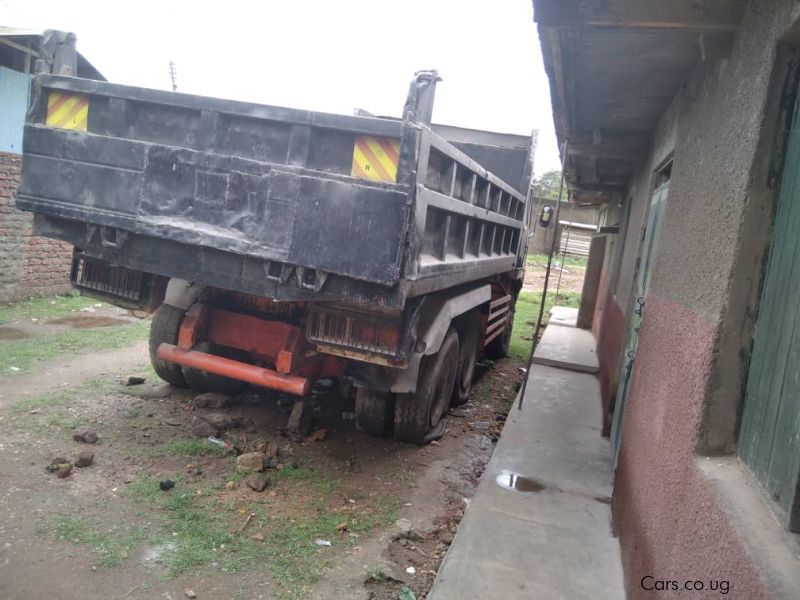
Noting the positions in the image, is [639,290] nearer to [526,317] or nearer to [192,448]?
[192,448]

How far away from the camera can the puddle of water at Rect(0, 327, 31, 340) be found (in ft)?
22.3

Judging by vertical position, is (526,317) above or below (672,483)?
below

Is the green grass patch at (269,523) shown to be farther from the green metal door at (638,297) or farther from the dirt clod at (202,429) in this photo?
the green metal door at (638,297)

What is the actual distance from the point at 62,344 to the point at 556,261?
23.2 m

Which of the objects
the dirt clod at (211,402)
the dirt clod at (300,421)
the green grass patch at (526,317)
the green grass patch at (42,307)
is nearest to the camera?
the dirt clod at (300,421)

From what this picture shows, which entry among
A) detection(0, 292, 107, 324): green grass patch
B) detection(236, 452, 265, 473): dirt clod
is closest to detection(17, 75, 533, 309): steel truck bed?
detection(236, 452, 265, 473): dirt clod

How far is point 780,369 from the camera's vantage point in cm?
169

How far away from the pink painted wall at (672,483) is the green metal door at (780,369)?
162 millimetres

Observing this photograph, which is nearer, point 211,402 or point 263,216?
point 263,216

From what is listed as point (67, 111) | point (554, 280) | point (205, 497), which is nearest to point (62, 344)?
point (67, 111)

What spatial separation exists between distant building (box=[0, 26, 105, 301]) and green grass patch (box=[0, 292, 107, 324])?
0.15 m

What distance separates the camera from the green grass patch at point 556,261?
25.6 m

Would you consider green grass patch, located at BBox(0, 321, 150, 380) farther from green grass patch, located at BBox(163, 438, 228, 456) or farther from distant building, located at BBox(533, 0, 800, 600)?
distant building, located at BBox(533, 0, 800, 600)

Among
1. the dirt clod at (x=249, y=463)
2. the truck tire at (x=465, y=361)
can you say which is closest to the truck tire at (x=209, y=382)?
the dirt clod at (x=249, y=463)
